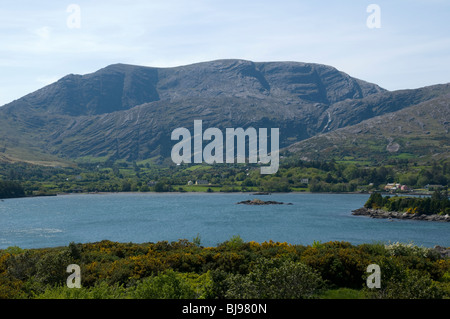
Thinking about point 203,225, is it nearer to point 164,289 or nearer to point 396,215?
point 396,215

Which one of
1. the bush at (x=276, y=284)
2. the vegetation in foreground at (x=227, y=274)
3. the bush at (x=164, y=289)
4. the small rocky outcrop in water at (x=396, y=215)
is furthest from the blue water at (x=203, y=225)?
the bush at (x=164, y=289)

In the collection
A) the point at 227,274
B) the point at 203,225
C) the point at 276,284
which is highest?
the point at 276,284

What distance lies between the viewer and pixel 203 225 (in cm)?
8950

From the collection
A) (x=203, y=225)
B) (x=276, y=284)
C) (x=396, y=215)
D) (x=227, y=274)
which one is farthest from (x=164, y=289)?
(x=396, y=215)

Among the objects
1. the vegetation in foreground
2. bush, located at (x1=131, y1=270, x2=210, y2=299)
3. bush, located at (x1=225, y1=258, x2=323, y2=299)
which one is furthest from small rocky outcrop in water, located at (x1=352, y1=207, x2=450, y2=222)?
bush, located at (x1=131, y1=270, x2=210, y2=299)

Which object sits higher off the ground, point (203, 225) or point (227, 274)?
point (227, 274)

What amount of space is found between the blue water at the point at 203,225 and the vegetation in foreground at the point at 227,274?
128 feet

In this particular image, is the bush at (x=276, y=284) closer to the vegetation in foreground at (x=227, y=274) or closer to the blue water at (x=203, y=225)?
the vegetation in foreground at (x=227, y=274)

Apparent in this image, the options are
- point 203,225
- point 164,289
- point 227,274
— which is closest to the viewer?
point 164,289

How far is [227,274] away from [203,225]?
2653 inches

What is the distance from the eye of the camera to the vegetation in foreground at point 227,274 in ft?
59.7
